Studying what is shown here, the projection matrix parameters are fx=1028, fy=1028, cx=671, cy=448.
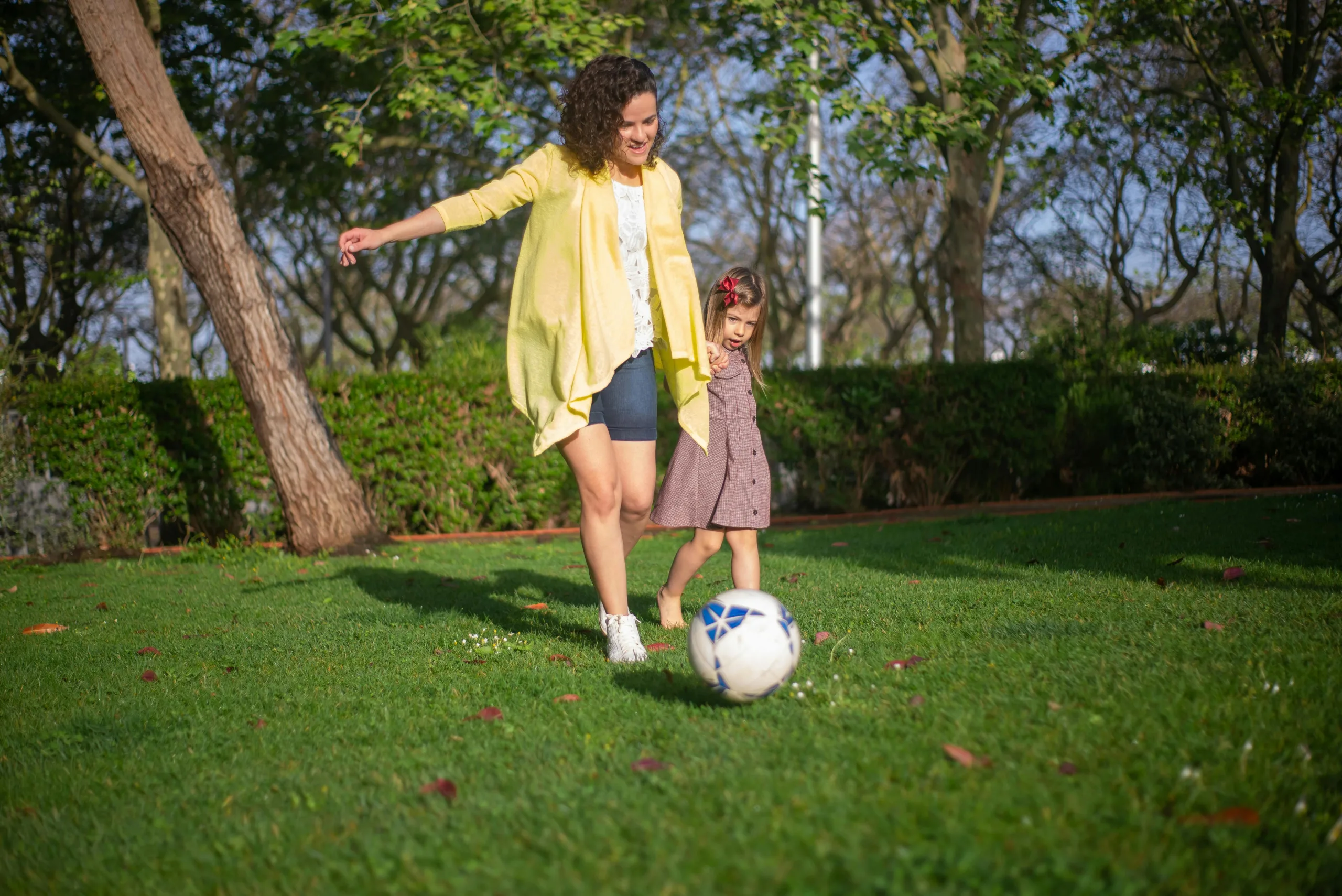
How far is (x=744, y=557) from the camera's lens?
14.9 ft

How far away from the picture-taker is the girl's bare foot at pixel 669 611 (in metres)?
4.70

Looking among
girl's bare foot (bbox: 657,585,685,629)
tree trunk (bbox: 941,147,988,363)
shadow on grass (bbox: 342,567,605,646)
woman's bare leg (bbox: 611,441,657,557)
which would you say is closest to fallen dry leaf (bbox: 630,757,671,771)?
woman's bare leg (bbox: 611,441,657,557)

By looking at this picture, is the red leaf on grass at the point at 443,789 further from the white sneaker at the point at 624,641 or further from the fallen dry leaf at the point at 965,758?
the white sneaker at the point at 624,641

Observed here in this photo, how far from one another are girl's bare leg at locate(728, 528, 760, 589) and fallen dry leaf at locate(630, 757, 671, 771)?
186 centimetres

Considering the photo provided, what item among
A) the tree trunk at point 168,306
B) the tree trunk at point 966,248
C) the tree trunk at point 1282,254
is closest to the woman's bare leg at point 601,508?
the tree trunk at point 966,248

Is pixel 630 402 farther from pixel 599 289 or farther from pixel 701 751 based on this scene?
pixel 701 751

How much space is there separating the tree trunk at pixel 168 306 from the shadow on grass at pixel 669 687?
1401 cm

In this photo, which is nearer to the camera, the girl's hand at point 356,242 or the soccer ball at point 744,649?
the soccer ball at point 744,649

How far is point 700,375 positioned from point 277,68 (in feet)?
43.8

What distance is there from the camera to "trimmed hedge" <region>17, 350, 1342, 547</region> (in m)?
9.03

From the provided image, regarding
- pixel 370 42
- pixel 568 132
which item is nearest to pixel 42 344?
pixel 370 42

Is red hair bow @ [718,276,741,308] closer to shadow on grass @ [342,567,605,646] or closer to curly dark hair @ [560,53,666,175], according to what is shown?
curly dark hair @ [560,53,666,175]

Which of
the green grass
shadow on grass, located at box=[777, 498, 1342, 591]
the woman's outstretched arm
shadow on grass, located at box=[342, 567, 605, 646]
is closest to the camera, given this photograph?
the green grass

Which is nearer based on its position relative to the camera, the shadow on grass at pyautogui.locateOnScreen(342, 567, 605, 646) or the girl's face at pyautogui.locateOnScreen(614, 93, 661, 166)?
the girl's face at pyautogui.locateOnScreen(614, 93, 661, 166)
